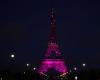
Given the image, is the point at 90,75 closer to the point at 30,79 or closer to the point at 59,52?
the point at 30,79

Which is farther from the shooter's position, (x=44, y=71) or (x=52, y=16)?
(x=52, y=16)

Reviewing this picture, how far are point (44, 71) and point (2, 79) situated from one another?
162ft

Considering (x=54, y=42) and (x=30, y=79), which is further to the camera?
(x=54, y=42)

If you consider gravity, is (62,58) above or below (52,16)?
below

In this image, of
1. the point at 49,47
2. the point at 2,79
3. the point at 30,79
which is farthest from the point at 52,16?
the point at 2,79

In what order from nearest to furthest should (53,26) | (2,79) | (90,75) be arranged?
(2,79) → (90,75) → (53,26)

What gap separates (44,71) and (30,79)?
112 feet

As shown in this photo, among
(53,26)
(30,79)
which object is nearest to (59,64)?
(53,26)

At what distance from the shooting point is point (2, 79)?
82438mm

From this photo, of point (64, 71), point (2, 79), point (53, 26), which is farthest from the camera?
point (53, 26)

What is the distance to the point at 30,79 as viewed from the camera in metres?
97.4

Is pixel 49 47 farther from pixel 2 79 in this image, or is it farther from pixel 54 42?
pixel 2 79

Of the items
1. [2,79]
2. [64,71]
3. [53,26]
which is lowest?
[2,79]

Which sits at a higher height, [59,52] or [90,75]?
[59,52]
